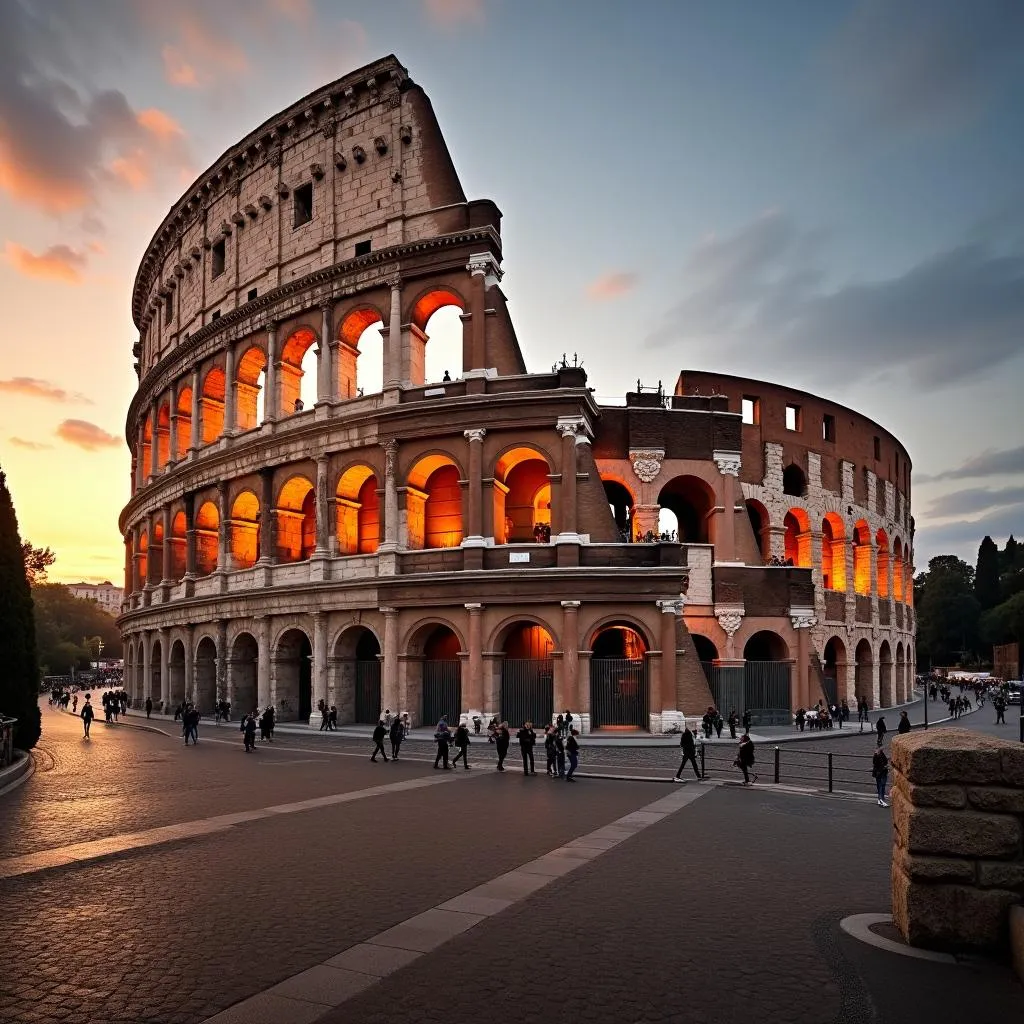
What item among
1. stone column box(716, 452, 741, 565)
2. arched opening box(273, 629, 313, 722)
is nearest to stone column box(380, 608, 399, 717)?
arched opening box(273, 629, 313, 722)

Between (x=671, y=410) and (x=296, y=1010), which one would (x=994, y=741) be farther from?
(x=671, y=410)

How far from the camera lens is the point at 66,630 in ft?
396

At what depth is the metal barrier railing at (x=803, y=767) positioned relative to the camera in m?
18.8

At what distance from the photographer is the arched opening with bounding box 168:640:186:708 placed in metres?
43.4

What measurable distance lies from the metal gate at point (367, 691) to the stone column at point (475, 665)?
5099 millimetres

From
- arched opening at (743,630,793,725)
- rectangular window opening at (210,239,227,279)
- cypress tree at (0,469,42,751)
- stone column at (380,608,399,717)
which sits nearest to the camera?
cypress tree at (0,469,42,751)

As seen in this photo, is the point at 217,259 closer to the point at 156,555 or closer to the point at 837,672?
the point at 156,555

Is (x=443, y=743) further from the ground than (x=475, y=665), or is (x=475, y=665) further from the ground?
(x=475, y=665)

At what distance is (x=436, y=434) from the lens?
3117 cm

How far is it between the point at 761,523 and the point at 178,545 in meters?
30.0

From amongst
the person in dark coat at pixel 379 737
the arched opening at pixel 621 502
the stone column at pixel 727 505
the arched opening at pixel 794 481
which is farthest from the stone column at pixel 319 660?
the arched opening at pixel 794 481

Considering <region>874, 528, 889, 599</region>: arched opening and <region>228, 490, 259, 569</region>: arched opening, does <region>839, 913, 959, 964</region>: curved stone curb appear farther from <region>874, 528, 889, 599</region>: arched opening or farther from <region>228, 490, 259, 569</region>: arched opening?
<region>874, 528, 889, 599</region>: arched opening

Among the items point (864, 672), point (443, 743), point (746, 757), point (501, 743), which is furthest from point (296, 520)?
point (864, 672)

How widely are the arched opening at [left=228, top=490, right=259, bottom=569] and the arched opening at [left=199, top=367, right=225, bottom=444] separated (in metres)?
4.72
